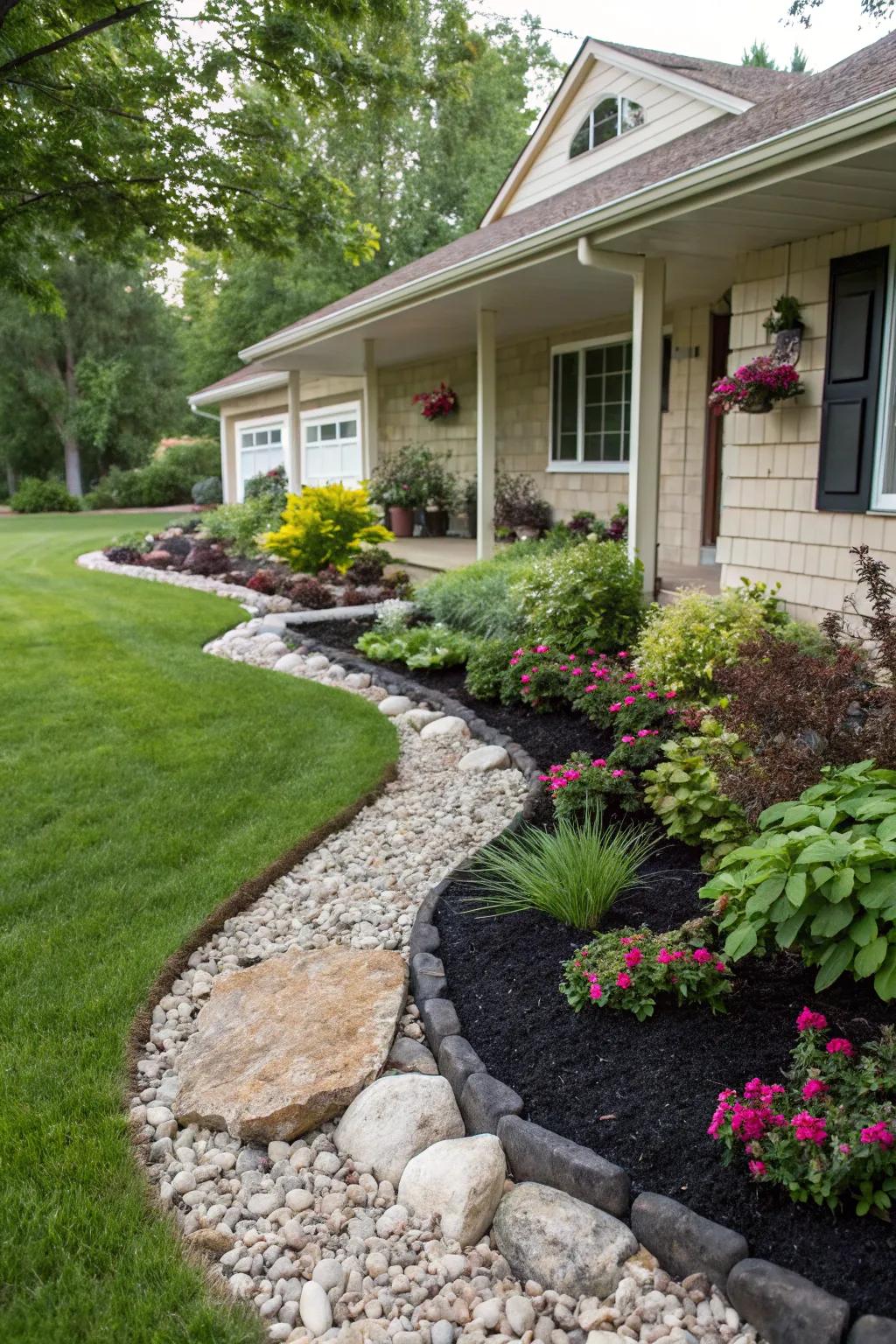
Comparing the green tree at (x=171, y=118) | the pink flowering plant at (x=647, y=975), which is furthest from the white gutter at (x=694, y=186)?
the pink flowering plant at (x=647, y=975)

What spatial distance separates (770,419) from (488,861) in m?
3.77

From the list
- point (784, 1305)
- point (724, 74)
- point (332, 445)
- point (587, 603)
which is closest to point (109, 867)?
point (784, 1305)

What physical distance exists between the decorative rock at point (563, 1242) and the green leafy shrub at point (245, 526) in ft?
34.5

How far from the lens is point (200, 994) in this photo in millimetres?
3193

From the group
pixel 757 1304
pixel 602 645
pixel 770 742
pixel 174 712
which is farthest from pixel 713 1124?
pixel 174 712

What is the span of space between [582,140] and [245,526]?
20.5 feet

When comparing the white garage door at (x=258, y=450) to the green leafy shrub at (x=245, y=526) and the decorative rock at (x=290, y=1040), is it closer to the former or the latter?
the green leafy shrub at (x=245, y=526)

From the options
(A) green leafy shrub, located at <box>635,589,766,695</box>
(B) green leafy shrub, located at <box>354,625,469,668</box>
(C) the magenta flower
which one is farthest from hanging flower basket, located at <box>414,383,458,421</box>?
(C) the magenta flower

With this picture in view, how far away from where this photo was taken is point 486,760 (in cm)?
502

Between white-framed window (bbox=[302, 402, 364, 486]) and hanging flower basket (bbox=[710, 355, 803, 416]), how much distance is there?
9.44m

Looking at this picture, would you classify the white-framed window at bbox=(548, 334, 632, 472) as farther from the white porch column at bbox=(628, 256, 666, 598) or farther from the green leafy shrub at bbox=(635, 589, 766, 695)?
the green leafy shrub at bbox=(635, 589, 766, 695)

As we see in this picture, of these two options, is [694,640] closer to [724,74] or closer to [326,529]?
[326,529]

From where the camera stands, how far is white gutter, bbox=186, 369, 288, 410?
16.5m

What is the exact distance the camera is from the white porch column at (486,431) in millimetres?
8875
